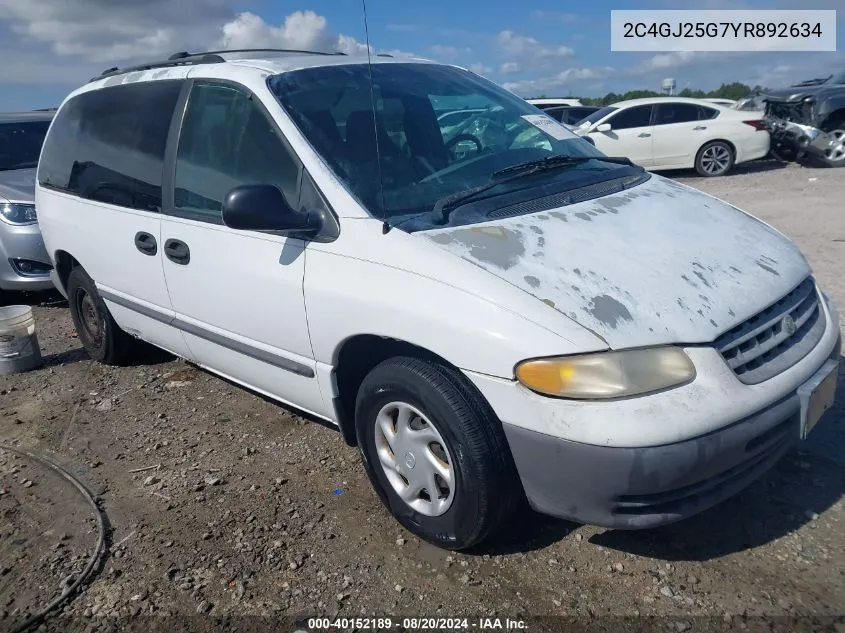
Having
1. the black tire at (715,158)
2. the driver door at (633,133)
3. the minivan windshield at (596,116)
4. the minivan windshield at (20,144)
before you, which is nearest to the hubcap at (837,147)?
the black tire at (715,158)

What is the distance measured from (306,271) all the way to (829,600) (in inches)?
84.8

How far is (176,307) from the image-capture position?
146 inches

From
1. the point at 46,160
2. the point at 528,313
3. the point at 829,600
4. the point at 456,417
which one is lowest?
the point at 829,600

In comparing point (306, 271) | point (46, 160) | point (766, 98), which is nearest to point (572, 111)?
point (766, 98)

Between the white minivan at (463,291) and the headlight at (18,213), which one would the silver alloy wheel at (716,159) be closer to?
the white minivan at (463,291)

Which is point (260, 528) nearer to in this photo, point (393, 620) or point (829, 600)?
point (393, 620)

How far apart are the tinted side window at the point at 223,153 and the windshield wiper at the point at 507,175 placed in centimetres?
64

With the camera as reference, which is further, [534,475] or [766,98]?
[766,98]

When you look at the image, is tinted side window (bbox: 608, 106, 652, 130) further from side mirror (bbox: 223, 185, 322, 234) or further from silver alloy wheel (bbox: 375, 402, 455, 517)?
silver alloy wheel (bbox: 375, 402, 455, 517)

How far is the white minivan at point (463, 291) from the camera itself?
87.5 inches

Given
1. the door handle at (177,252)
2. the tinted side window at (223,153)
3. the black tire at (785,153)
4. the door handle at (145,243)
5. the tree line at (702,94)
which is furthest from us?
the tree line at (702,94)

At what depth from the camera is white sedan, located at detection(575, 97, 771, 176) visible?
12953mm

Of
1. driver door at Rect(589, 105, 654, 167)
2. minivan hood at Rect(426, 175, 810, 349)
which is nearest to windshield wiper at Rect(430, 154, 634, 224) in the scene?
minivan hood at Rect(426, 175, 810, 349)

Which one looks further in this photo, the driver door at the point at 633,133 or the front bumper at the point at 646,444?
the driver door at the point at 633,133
